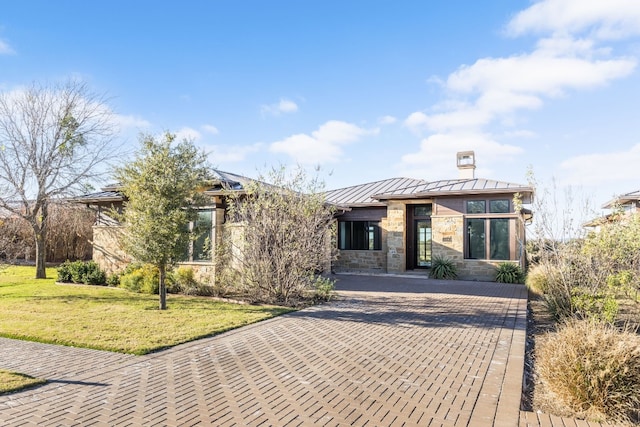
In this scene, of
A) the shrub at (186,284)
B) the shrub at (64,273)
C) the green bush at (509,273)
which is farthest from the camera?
the green bush at (509,273)

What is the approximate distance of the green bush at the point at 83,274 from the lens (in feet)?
48.4

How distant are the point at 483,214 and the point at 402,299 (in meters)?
6.84

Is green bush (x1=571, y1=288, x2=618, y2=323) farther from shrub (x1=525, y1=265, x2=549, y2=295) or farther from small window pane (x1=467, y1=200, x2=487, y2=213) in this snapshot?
small window pane (x1=467, y1=200, x2=487, y2=213)

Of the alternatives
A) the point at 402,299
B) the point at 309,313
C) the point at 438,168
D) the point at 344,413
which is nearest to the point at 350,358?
the point at 344,413

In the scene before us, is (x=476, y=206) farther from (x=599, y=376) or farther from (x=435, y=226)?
(x=599, y=376)

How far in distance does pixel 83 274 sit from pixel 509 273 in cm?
1668

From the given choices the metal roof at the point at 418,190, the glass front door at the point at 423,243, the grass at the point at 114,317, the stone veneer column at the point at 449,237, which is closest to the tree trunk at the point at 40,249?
the grass at the point at 114,317

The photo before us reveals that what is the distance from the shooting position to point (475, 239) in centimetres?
1675

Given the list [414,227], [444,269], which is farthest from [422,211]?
[444,269]

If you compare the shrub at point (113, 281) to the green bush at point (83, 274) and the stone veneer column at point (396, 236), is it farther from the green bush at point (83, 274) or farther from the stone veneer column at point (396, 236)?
the stone veneer column at point (396, 236)

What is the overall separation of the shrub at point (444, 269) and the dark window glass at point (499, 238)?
1635 millimetres

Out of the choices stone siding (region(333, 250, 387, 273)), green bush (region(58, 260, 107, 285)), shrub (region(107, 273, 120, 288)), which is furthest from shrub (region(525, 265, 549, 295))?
green bush (region(58, 260, 107, 285))

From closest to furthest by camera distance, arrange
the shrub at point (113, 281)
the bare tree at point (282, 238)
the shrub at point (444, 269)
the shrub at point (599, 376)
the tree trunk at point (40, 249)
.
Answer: the shrub at point (599, 376) → the bare tree at point (282, 238) → the shrub at point (113, 281) → the shrub at point (444, 269) → the tree trunk at point (40, 249)

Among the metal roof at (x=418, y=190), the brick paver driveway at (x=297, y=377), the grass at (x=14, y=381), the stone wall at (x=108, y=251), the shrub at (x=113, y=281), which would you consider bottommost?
the brick paver driveway at (x=297, y=377)
